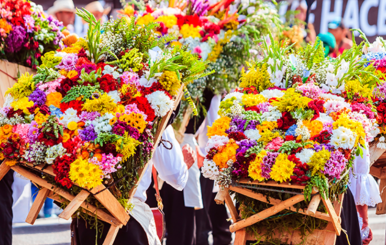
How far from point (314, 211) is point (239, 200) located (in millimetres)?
613

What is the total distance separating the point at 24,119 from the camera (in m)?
3.13

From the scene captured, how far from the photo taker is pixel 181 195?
5.42m

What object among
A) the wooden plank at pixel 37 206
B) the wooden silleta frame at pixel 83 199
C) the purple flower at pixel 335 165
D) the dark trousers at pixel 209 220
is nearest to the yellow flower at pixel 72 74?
the wooden silleta frame at pixel 83 199

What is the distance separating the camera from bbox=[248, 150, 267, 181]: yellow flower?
2918mm

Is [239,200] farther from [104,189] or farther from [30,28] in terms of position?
[30,28]

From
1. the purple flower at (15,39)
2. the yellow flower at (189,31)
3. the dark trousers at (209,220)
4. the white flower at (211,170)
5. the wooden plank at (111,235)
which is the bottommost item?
the dark trousers at (209,220)

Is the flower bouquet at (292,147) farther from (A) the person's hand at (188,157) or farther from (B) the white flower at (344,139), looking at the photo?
(A) the person's hand at (188,157)

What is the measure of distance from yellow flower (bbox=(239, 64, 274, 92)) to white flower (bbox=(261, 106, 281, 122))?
1.27 feet

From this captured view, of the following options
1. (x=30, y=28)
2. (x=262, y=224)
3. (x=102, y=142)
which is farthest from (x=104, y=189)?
(x=30, y=28)

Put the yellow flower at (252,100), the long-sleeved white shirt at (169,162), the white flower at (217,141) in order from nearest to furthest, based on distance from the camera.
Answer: the white flower at (217,141) → the yellow flower at (252,100) → the long-sleeved white shirt at (169,162)

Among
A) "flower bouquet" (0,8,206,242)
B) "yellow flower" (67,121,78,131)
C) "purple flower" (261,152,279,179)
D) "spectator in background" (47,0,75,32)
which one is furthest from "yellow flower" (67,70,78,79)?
"spectator in background" (47,0,75,32)

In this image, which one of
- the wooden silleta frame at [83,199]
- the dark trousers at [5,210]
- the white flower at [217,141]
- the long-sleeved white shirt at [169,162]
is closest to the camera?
the wooden silleta frame at [83,199]

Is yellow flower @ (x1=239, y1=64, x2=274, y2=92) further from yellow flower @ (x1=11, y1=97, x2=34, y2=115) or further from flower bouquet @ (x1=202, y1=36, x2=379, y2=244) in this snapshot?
yellow flower @ (x1=11, y1=97, x2=34, y2=115)

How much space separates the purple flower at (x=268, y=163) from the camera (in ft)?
9.50
